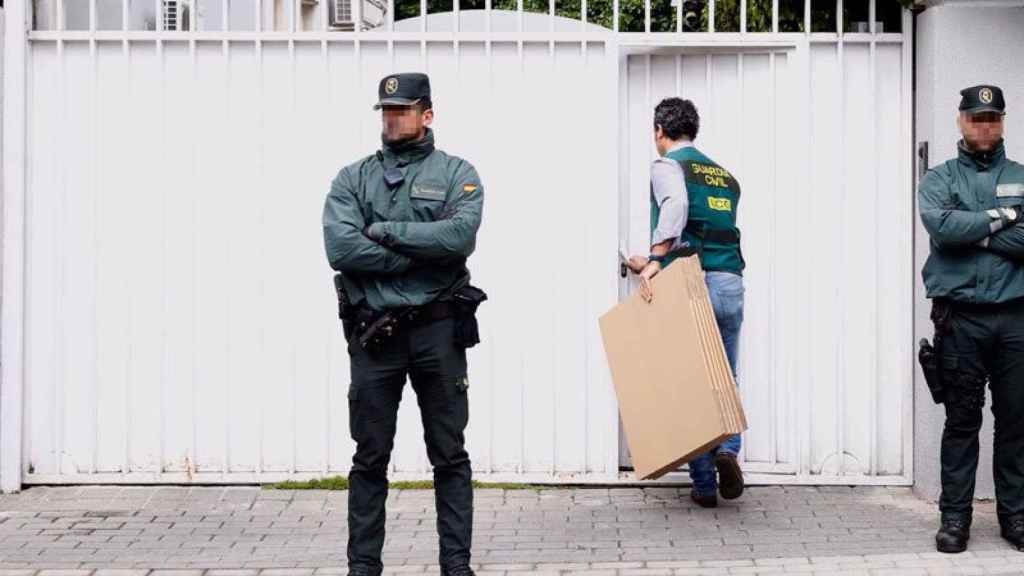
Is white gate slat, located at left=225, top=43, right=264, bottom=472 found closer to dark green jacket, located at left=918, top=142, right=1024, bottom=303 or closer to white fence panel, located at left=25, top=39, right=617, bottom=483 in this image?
white fence panel, located at left=25, top=39, right=617, bottom=483

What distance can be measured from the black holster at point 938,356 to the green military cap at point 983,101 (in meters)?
0.84

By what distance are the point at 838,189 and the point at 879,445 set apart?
1330 mm

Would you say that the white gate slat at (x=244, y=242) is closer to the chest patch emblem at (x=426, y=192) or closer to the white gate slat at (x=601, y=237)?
the white gate slat at (x=601, y=237)

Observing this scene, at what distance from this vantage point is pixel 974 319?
22.6 ft

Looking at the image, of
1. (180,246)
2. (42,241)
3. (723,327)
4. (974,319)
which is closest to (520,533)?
(723,327)

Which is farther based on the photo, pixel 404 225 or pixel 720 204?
pixel 720 204

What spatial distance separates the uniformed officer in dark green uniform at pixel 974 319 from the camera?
6816 millimetres

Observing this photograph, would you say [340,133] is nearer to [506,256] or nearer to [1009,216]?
[506,256]

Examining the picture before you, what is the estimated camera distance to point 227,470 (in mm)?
8250

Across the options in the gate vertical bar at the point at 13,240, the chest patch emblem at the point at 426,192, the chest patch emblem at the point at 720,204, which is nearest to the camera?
the chest patch emblem at the point at 426,192

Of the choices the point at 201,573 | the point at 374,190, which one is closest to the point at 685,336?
the point at 374,190

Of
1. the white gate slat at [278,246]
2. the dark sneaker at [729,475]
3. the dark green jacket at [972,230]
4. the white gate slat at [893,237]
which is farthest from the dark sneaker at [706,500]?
the white gate slat at [278,246]

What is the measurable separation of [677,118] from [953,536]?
7.66 ft

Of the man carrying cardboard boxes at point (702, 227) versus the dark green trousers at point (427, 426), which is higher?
the man carrying cardboard boxes at point (702, 227)
